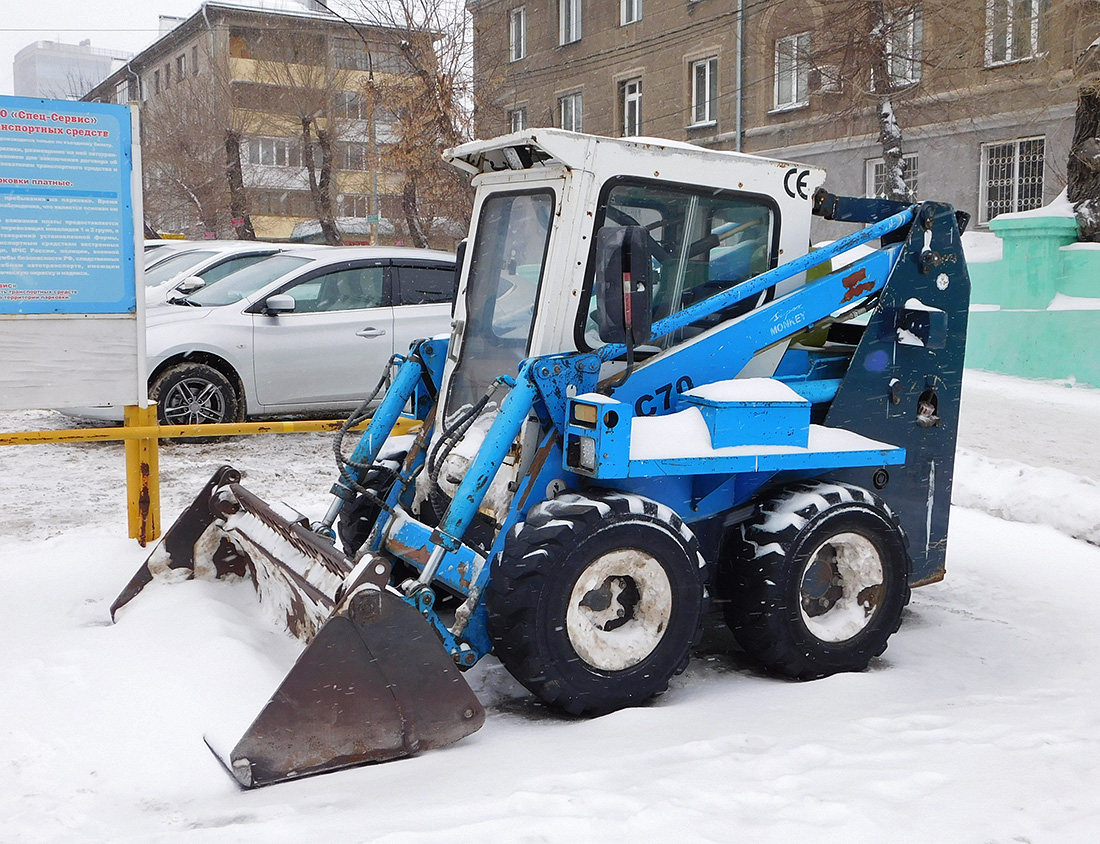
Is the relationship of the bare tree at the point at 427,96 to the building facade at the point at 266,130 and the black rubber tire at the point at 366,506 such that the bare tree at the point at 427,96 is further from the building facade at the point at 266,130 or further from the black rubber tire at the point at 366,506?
the black rubber tire at the point at 366,506

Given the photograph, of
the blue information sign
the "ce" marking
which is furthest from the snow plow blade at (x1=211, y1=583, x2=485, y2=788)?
the blue information sign

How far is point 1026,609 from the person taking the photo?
17.5 ft

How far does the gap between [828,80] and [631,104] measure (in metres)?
11.7

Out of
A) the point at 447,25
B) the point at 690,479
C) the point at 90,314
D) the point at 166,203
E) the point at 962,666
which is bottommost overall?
the point at 962,666

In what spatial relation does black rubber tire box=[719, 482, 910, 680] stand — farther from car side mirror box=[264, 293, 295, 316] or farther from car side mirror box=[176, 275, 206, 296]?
car side mirror box=[176, 275, 206, 296]

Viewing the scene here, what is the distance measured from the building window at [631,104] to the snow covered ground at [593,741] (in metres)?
25.9

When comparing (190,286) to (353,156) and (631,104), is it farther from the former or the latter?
(353,156)

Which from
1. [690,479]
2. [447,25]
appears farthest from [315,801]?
[447,25]

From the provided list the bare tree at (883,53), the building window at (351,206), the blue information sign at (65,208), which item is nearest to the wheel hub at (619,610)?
the blue information sign at (65,208)

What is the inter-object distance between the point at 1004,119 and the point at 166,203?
25.0 meters

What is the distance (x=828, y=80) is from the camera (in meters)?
19.3

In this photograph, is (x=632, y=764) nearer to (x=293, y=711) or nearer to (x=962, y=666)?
(x=293, y=711)

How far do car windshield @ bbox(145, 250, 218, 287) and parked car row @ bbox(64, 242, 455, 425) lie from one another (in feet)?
2.96

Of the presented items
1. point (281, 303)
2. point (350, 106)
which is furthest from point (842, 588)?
point (350, 106)
